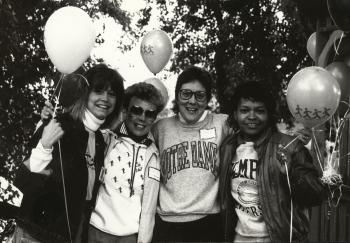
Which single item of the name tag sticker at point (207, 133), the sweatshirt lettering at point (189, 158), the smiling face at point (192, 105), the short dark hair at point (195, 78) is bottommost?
the sweatshirt lettering at point (189, 158)

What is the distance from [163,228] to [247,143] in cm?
86

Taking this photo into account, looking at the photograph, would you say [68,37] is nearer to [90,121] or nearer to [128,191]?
[90,121]

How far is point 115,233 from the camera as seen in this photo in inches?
136

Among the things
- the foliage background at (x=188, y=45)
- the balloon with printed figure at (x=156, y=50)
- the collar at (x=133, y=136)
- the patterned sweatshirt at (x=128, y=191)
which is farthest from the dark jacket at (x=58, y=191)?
the balloon with printed figure at (x=156, y=50)

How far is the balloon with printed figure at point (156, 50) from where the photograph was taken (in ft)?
20.3

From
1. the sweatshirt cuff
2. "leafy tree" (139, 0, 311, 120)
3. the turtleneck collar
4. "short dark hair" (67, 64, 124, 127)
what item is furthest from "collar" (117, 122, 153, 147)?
"leafy tree" (139, 0, 311, 120)

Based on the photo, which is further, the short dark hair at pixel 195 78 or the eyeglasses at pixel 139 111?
the short dark hair at pixel 195 78

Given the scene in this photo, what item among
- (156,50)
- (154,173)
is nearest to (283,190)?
(154,173)

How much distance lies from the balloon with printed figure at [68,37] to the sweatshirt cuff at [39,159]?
2.49 feet

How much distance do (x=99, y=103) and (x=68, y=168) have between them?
0.52 meters

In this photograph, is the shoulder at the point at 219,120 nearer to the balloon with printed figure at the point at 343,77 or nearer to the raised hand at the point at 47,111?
the balloon with printed figure at the point at 343,77

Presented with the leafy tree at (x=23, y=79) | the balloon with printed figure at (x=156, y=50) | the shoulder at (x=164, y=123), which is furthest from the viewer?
the leafy tree at (x=23, y=79)

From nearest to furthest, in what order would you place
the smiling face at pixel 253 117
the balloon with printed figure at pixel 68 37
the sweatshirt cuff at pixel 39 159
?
the sweatshirt cuff at pixel 39 159, the balloon with printed figure at pixel 68 37, the smiling face at pixel 253 117

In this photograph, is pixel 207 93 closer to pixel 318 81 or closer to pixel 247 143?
pixel 247 143
